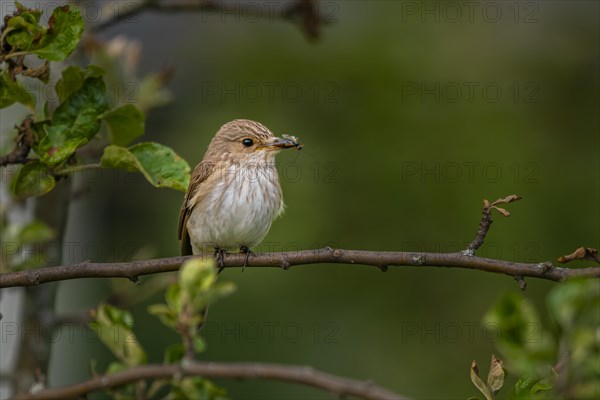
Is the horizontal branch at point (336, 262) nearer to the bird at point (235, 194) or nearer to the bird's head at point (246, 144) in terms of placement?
the bird at point (235, 194)

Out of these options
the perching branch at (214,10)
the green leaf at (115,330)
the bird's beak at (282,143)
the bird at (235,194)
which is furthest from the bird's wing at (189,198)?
the green leaf at (115,330)

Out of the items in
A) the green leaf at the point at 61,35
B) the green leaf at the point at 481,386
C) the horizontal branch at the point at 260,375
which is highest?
the green leaf at the point at 61,35

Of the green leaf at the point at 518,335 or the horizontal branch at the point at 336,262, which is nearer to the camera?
the green leaf at the point at 518,335

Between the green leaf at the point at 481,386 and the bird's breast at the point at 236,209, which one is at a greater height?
the bird's breast at the point at 236,209

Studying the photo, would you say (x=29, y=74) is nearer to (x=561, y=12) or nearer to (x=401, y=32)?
(x=401, y=32)

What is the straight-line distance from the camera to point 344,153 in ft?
22.2

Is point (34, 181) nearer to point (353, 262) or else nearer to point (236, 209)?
point (353, 262)

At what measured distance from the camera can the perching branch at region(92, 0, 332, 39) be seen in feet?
14.3

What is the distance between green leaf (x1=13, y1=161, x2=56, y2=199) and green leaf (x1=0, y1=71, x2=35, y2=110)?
246 mm

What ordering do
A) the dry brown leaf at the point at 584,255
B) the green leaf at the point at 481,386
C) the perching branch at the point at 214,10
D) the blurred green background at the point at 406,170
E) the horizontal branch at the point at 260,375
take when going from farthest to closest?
the blurred green background at the point at 406,170
the perching branch at the point at 214,10
the dry brown leaf at the point at 584,255
the green leaf at the point at 481,386
the horizontal branch at the point at 260,375

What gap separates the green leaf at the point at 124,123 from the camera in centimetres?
329

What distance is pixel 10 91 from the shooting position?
315 centimetres

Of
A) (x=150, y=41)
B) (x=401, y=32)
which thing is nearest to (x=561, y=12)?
(x=401, y=32)

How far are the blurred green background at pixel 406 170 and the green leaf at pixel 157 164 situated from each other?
2.73 metres
